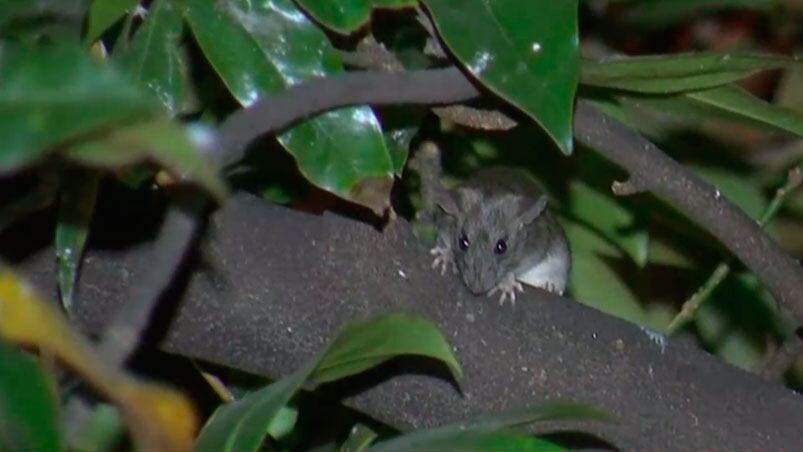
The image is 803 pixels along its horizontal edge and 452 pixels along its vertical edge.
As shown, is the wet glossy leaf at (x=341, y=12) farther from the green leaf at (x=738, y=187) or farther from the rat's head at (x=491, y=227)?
the rat's head at (x=491, y=227)

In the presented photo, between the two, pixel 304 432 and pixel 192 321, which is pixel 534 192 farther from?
pixel 192 321

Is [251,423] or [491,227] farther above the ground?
[251,423]

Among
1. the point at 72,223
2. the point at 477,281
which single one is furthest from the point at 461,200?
the point at 72,223

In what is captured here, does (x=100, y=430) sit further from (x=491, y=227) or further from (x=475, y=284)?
(x=491, y=227)

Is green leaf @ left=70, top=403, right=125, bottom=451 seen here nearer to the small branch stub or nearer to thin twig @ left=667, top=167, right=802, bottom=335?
the small branch stub

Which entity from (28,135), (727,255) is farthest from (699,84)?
(28,135)

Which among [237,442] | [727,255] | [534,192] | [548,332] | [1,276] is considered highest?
[1,276]
